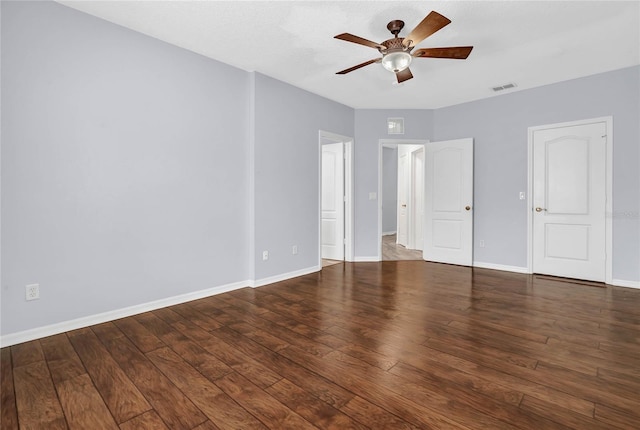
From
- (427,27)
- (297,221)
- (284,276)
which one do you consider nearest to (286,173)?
(297,221)

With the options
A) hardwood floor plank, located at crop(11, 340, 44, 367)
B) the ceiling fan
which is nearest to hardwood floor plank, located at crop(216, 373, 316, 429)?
hardwood floor plank, located at crop(11, 340, 44, 367)

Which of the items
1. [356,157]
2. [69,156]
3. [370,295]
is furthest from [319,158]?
[69,156]

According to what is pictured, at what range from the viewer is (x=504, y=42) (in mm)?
3326

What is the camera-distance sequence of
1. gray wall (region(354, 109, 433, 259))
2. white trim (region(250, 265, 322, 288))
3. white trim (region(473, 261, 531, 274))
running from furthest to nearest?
1. gray wall (region(354, 109, 433, 259))
2. white trim (region(473, 261, 531, 274))
3. white trim (region(250, 265, 322, 288))

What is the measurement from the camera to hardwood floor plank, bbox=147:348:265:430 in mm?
1598

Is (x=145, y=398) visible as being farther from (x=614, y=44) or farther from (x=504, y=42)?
(x=614, y=44)

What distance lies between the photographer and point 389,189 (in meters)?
9.88

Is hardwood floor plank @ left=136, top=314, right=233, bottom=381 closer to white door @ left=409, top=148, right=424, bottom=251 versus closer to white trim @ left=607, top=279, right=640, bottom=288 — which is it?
white trim @ left=607, top=279, right=640, bottom=288

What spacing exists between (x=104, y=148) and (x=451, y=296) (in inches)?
153

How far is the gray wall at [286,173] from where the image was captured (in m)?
4.13

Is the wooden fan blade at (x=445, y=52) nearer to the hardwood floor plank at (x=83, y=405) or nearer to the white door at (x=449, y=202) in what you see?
the white door at (x=449, y=202)

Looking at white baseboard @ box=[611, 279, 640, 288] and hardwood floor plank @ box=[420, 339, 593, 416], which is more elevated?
white baseboard @ box=[611, 279, 640, 288]

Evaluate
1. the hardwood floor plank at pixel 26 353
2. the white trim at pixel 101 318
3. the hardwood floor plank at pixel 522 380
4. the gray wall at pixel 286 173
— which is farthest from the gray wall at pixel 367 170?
the hardwood floor plank at pixel 26 353

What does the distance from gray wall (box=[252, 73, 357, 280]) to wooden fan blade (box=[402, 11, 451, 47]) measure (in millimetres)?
2031
